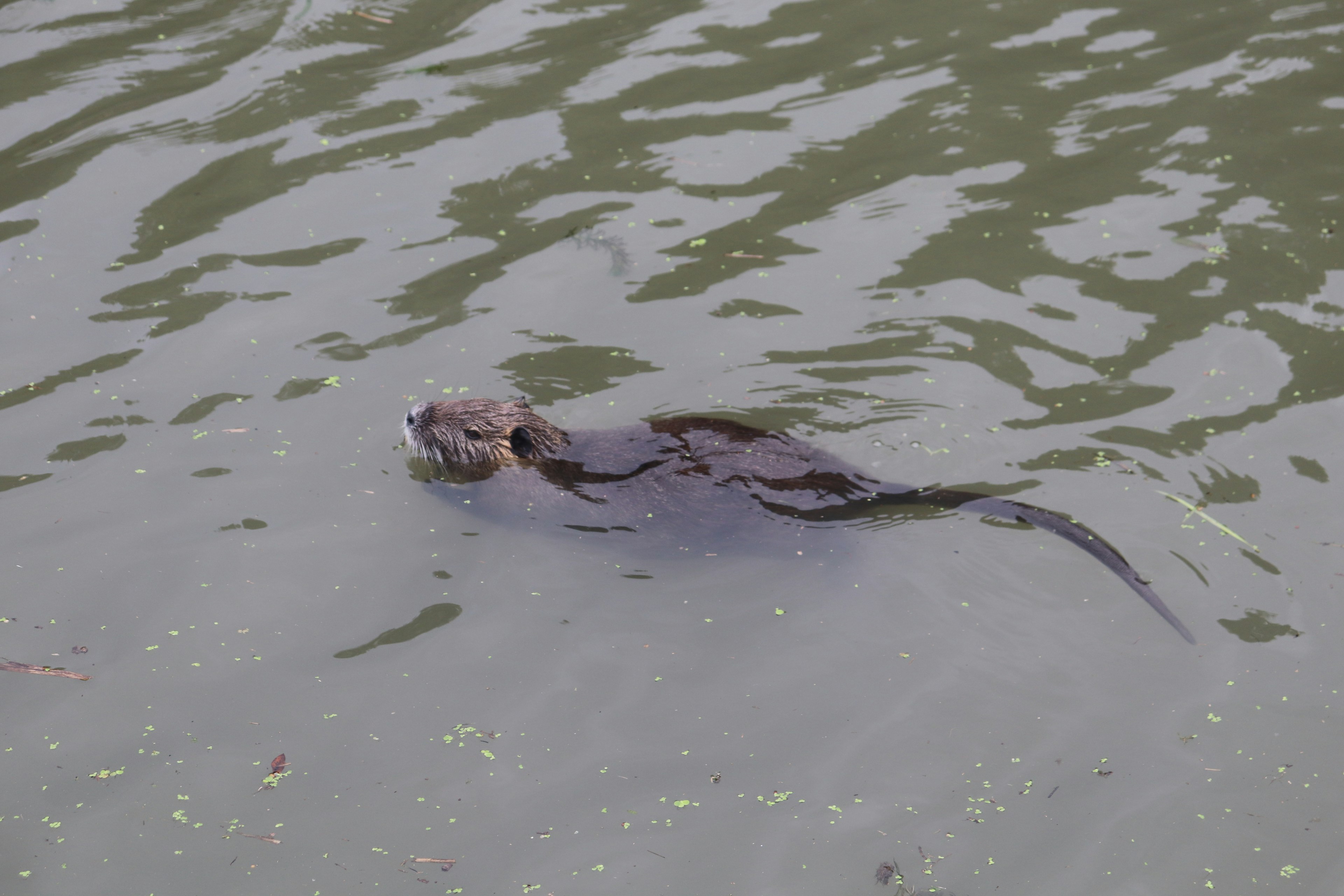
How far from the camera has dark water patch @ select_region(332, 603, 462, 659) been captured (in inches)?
153

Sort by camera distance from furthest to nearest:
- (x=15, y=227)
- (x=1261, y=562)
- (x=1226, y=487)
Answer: (x=15, y=227) < (x=1226, y=487) < (x=1261, y=562)

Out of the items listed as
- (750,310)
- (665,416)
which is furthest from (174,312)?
(750,310)

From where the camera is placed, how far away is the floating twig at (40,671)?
3.65 metres

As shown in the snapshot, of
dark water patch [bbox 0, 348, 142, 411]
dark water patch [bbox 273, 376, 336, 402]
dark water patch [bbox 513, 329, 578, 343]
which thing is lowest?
dark water patch [bbox 513, 329, 578, 343]

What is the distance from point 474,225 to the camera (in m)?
5.81

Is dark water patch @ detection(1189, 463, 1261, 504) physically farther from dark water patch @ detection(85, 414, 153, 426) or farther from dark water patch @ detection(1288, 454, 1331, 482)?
dark water patch @ detection(85, 414, 153, 426)

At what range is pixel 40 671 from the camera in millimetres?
3658

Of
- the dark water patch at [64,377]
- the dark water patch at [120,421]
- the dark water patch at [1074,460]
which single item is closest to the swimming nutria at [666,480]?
the dark water patch at [1074,460]

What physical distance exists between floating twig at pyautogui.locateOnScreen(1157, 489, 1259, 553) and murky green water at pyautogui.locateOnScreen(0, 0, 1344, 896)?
4 cm

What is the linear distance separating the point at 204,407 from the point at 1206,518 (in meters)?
4.88

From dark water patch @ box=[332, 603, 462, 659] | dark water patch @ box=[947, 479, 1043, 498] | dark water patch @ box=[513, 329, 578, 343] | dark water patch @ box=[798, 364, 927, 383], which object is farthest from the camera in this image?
dark water patch @ box=[513, 329, 578, 343]

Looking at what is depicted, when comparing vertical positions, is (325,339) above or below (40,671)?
above

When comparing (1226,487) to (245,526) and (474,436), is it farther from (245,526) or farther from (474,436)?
(245,526)

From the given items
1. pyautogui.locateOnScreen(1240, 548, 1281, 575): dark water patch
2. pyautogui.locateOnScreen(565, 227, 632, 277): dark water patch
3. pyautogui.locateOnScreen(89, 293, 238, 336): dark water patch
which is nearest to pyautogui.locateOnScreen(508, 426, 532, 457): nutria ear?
pyautogui.locateOnScreen(565, 227, 632, 277): dark water patch
